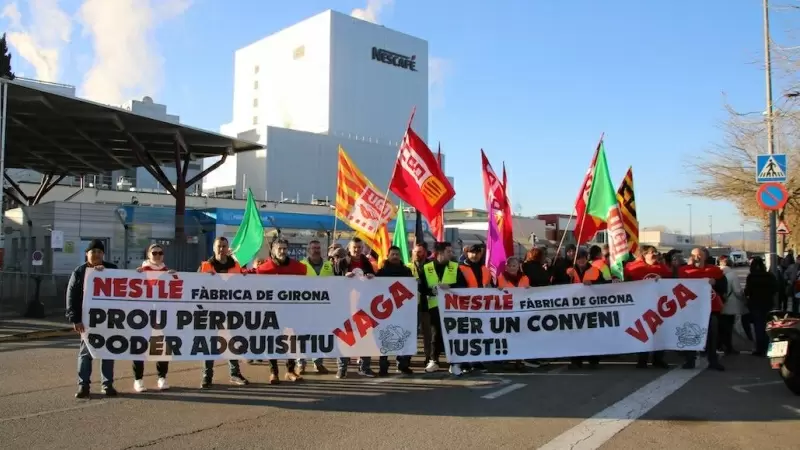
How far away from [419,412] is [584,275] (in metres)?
4.24

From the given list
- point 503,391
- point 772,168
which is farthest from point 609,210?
point 772,168

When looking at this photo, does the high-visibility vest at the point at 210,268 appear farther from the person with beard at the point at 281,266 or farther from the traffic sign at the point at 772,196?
the traffic sign at the point at 772,196

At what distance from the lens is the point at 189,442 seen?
5855mm

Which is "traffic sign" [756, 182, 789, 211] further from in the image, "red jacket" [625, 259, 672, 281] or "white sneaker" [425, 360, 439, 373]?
"white sneaker" [425, 360, 439, 373]

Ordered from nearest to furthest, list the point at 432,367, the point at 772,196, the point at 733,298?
the point at 432,367 → the point at 733,298 → the point at 772,196

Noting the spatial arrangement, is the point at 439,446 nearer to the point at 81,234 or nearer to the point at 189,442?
the point at 189,442

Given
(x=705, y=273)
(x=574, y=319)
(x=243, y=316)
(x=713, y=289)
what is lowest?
(x=574, y=319)

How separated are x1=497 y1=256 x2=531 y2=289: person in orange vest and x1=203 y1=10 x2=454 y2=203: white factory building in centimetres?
4724

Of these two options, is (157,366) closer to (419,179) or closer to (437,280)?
(437,280)

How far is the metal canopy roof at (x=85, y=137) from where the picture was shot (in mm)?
19766

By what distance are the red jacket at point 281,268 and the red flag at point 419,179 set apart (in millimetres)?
3067

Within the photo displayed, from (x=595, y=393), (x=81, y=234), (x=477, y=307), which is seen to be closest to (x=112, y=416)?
(x=477, y=307)

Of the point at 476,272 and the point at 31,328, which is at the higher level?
the point at 476,272

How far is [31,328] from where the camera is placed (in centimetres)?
1448
